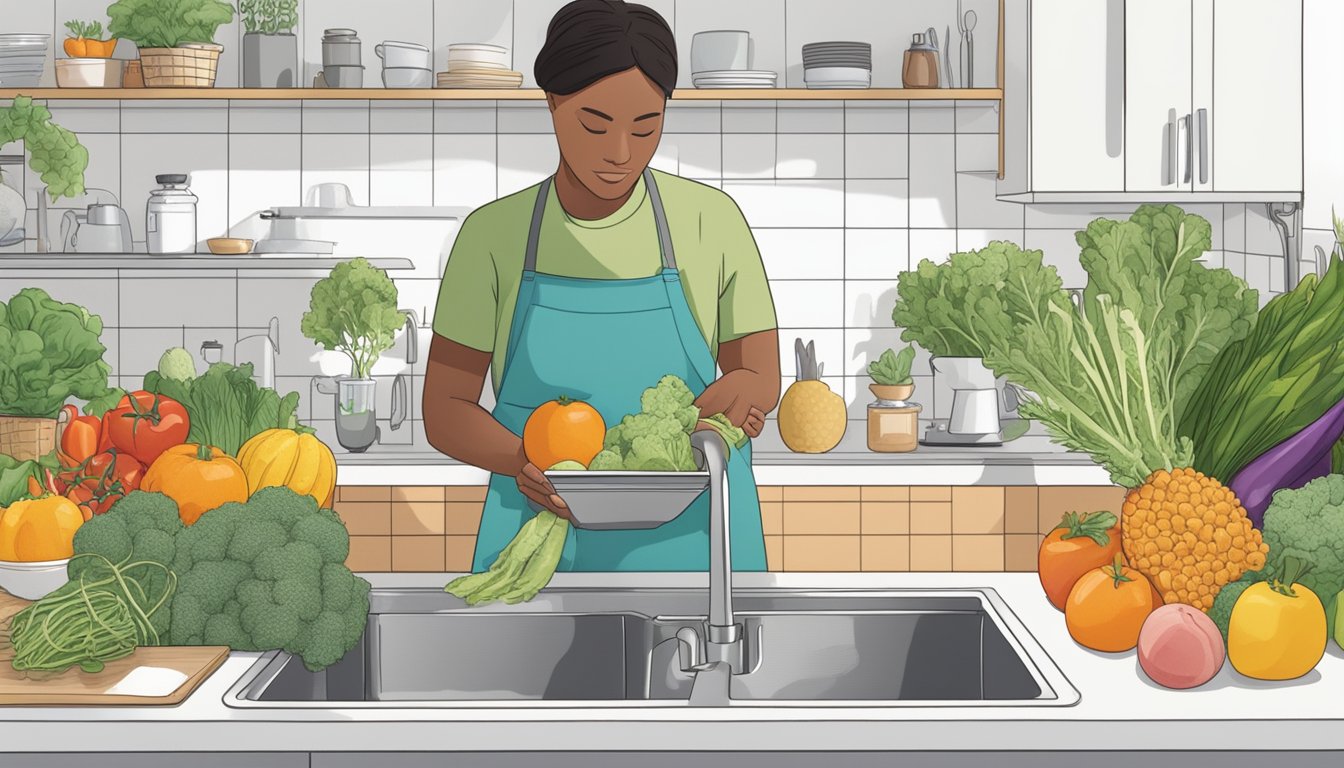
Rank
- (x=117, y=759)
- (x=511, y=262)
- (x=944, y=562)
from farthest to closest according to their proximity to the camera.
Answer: (x=944, y=562) → (x=511, y=262) → (x=117, y=759)

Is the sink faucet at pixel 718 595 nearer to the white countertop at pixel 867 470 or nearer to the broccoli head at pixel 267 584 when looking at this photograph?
the broccoli head at pixel 267 584

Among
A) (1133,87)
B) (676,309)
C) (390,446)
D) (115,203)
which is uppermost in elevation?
(1133,87)

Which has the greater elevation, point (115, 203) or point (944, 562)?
point (115, 203)

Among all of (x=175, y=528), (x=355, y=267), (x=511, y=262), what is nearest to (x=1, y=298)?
(x=355, y=267)

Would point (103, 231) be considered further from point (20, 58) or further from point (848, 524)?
point (848, 524)

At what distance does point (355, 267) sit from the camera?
11.1ft

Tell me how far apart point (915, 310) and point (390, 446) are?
1.34 meters

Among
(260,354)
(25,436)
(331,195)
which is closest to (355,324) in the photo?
(260,354)

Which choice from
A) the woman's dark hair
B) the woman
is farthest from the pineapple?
the woman's dark hair

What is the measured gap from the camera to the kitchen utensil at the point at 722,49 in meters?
3.44

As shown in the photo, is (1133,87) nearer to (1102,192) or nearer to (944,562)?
(1102,192)

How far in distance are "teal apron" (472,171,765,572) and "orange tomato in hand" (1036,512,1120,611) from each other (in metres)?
0.84

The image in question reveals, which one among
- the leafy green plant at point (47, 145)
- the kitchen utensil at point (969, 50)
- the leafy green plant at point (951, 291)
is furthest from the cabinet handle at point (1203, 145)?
the leafy green plant at point (47, 145)

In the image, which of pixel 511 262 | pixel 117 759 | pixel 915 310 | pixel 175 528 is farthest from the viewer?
pixel 915 310
